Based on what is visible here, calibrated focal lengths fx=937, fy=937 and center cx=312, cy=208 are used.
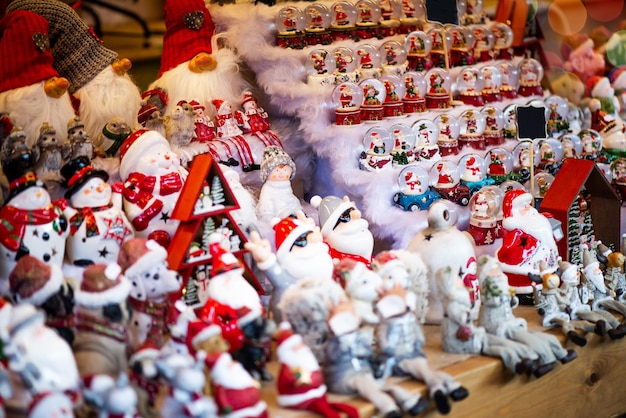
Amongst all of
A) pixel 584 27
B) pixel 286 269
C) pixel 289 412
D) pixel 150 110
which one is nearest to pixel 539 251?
pixel 286 269

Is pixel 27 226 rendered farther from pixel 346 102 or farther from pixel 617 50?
pixel 617 50

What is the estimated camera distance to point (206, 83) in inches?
159

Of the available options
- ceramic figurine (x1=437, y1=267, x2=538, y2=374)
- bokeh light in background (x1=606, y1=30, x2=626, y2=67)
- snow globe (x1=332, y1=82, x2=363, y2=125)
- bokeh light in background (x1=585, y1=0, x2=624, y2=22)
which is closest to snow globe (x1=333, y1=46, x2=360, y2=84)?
snow globe (x1=332, y1=82, x2=363, y2=125)

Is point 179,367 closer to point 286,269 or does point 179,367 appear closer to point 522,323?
point 286,269

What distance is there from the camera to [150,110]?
3.71m

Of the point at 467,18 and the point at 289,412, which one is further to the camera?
the point at 467,18

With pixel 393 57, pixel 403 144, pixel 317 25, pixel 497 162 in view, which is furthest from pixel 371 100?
pixel 497 162

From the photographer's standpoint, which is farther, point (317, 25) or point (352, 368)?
point (317, 25)

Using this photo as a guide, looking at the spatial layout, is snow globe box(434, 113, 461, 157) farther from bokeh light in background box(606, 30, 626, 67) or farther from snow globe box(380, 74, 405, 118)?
bokeh light in background box(606, 30, 626, 67)

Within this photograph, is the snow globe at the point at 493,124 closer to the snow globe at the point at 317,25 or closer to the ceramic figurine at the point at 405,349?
the snow globe at the point at 317,25

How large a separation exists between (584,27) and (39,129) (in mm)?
4593

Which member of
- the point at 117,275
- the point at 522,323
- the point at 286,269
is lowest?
the point at 522,323

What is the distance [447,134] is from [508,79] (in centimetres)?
60

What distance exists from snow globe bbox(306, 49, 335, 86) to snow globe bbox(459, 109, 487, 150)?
640 millimetres
